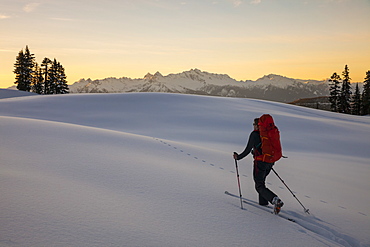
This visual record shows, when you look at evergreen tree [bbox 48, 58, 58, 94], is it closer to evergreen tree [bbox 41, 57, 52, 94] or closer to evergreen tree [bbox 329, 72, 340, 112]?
evergreen tree [bbox 41, 57, 52, 94]

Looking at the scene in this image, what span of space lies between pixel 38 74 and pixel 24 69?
389 centimetres

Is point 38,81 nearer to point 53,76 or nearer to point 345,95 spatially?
point 53,76

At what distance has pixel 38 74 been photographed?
67938 mm

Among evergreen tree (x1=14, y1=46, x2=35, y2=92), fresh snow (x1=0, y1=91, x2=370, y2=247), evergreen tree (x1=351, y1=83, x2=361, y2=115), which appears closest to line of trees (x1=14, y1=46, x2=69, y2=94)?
evergreen tree (x1=14, y1=46, x2=35, y2=92)

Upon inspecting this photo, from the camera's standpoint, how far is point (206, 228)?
14.1ft

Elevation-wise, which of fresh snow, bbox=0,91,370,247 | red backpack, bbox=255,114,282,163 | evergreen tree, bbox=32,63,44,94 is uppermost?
evergreen tree, bbox=32,63,44,94

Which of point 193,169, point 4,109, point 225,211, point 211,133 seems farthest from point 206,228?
point 4,109

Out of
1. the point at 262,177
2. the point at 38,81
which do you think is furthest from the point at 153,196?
the point at 38,81

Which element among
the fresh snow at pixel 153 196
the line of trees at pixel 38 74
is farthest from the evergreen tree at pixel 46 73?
the fresh snow at pixel 153 196

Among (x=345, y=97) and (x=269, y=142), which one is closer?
(x=269, y=142)

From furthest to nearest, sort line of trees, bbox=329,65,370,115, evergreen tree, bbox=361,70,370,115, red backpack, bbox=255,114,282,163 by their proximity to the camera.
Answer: line of trees, bbox=329,65,370,115, evergreen tree, bbox=361,70,370,115, red backpack, bbox=255,114,282,163

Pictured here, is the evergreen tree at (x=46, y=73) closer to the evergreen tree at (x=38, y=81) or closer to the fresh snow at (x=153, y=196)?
the evergreen tree at (x=38, y=81)

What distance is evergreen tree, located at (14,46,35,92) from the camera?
211ft

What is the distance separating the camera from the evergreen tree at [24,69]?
64250 millimetres
